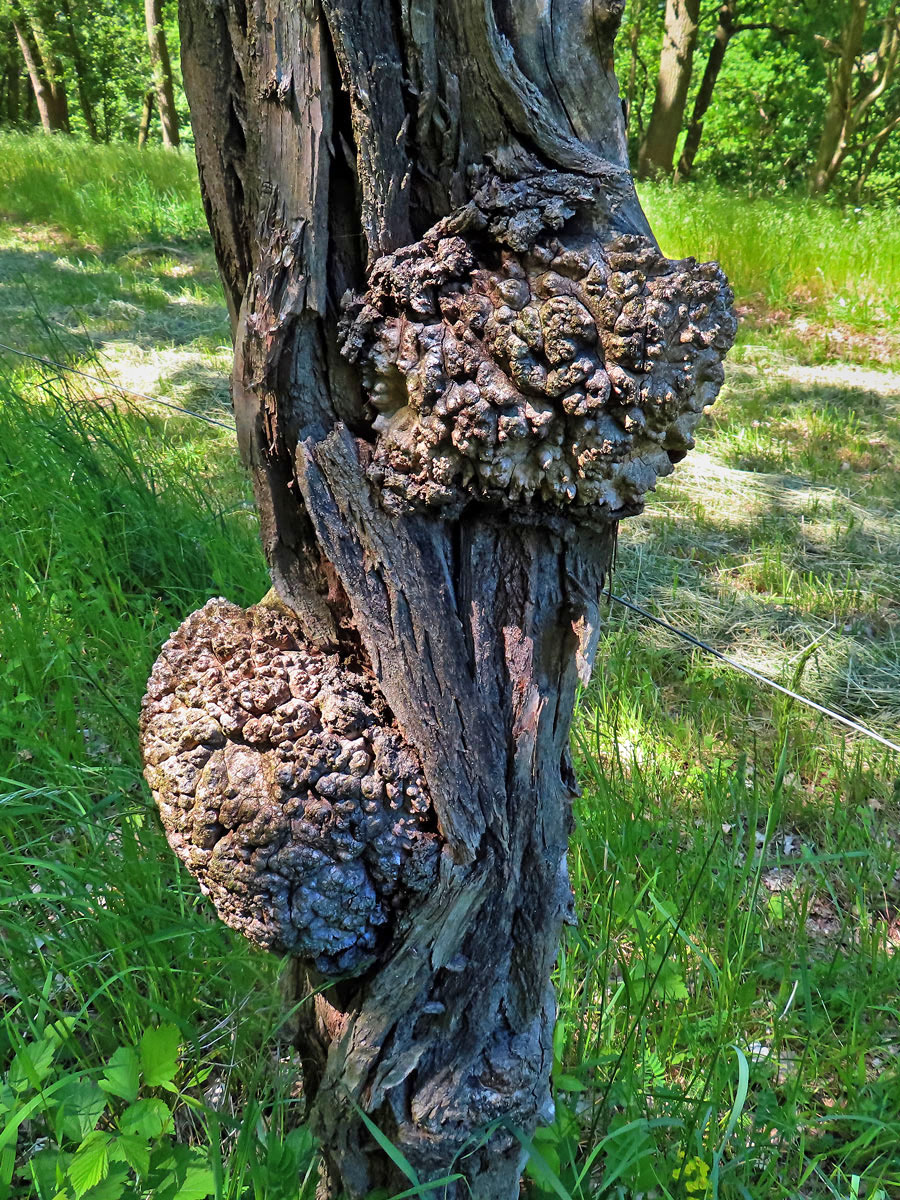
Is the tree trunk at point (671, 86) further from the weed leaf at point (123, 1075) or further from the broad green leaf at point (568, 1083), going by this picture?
the weed leaf at point (123, 1075)

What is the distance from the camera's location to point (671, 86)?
13789mm

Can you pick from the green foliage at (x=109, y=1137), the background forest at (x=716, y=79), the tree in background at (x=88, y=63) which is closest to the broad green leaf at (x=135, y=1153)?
the green foliage at (x=109, y=1137)

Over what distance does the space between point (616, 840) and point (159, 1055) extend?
1.21 metres

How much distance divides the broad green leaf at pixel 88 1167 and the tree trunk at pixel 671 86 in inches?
578

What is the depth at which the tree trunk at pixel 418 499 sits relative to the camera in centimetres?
98

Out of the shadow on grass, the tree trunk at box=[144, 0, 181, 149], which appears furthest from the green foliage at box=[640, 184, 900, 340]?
the tree trunk at box=[144, 0, 181, 149]

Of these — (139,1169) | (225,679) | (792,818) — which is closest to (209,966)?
(139,1169)

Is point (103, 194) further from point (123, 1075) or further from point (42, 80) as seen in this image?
point (42, 80)

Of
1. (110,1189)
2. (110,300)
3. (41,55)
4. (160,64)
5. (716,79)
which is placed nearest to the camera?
(110,1189)

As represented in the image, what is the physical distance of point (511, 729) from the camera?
3.84 ft

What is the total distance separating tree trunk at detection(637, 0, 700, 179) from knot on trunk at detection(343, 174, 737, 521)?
46.0 ft

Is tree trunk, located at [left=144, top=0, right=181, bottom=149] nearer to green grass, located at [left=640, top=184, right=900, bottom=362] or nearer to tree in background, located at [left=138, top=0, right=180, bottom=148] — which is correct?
tree in background, located at [left=138, top=0, right=180, bottom=148]

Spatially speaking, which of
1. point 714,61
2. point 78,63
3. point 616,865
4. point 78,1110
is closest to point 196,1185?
point 78,1110

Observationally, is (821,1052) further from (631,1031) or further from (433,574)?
(433,574)
